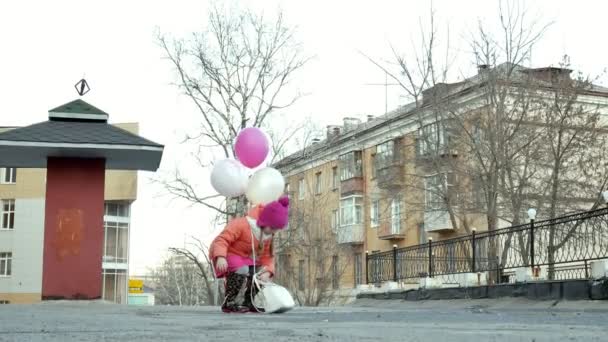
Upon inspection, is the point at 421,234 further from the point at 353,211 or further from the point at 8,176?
the point at 8,176

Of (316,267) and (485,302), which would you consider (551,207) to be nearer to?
(485,302)

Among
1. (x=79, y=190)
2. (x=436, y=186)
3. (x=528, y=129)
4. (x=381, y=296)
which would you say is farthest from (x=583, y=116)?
(x=79, y=190)

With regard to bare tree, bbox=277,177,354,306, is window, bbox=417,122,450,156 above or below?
above

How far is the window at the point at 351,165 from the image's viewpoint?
4869cm

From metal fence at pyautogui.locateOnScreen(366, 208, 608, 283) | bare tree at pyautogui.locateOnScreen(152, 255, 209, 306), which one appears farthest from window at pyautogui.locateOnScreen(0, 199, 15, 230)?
metal fence at pyautogui.locateOnScreen(366, 208, 608, 283)

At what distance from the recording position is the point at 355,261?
4800 cm

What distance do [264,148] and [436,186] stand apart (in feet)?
56.5

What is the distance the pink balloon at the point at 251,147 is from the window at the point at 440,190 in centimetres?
1660

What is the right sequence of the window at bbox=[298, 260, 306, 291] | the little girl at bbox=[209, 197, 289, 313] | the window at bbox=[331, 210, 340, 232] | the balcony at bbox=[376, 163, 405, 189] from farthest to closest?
the window at bbox=[331, 210, 340, 232] < the window at bbox=[298, 260, 306, 291] < the balcony at bbox=[376, 163, 405, 189] < the little girl at bbox=[209, 197, 289, 313]

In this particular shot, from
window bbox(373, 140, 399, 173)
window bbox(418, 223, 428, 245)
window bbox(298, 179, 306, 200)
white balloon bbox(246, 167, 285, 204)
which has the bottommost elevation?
white balloon bbox(246, 167, 285, 204)

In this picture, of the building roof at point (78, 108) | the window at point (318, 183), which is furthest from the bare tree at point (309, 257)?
the building roof at point (78, 108)

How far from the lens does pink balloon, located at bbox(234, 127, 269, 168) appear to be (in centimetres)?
976

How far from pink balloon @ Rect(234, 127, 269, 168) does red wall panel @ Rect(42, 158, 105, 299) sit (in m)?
7.24

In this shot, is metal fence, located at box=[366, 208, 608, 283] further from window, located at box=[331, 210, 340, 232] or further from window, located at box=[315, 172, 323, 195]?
window, located at box=[315, 172, 323, 195]
